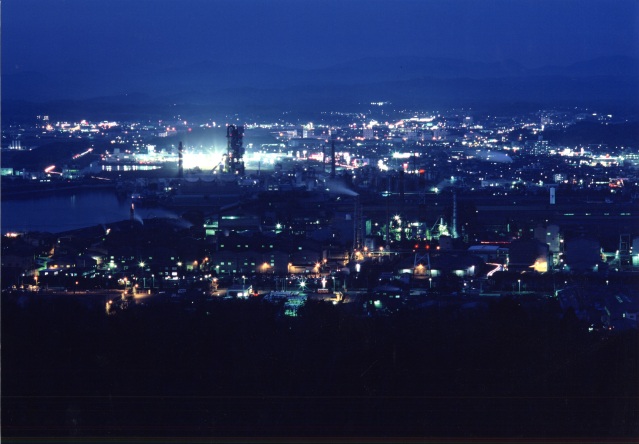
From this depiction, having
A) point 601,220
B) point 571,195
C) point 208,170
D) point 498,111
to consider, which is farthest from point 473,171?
point 601,220

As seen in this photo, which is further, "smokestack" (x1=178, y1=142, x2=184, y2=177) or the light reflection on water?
"smokestack" (x1=178, y1=142, x2=184, y2=177)

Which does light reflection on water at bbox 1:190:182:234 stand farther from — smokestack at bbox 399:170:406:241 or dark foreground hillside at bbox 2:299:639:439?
dark foreground hillside at bbox 2:299:639:439

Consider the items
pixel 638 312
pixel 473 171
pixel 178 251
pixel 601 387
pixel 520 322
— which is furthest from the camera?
pixel 473 171

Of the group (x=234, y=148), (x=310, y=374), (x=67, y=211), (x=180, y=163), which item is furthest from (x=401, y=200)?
(x=310, y=374)

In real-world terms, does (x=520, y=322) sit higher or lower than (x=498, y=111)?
lower

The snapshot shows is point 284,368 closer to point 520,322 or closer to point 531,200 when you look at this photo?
point 520,322

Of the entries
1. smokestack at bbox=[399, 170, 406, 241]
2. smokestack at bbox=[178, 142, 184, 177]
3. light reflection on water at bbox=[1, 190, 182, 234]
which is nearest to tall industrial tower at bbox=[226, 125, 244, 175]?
smokestack at bbox=[178, 142, 184, 177]

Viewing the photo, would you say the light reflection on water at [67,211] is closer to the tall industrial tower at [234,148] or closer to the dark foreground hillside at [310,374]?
the tall industrial tower at [234,148]
